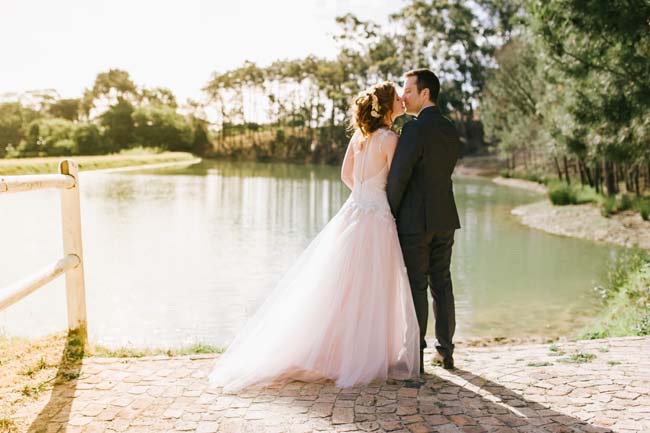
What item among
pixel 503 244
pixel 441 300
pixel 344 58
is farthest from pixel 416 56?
pixel 441 300

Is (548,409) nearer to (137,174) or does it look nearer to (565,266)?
(565,266)

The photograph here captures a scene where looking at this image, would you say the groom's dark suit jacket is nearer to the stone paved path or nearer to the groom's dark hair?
the groom's dark hair

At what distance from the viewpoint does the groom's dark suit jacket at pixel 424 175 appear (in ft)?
12.9

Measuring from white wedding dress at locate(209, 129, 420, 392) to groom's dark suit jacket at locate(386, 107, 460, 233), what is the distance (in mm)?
130

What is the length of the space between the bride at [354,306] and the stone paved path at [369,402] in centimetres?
15

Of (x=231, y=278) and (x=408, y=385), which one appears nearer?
(x=408, y=385)

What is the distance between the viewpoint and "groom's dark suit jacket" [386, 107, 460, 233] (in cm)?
394

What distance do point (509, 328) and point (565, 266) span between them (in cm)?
494

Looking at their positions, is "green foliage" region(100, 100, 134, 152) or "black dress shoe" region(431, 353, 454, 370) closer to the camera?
"black dress shoe" region(431, 353, 454, 370)

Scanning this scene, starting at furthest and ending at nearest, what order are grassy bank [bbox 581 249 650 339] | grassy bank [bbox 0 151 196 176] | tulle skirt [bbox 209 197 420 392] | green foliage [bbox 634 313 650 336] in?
grassy bank [bbox 0 151 196 176] → grassy bank [bbox 581 249 650 339] → green foliage [bbox 634 313 650 336] → tulle skirt [bbox 209 197 420 392]

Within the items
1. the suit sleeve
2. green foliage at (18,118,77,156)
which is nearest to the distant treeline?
green foliage at (18,118,77,156)

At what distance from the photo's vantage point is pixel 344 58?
54.5 m

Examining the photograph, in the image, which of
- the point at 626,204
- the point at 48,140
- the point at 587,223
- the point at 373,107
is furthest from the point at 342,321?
the point at 626,204

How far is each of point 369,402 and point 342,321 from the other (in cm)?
61
